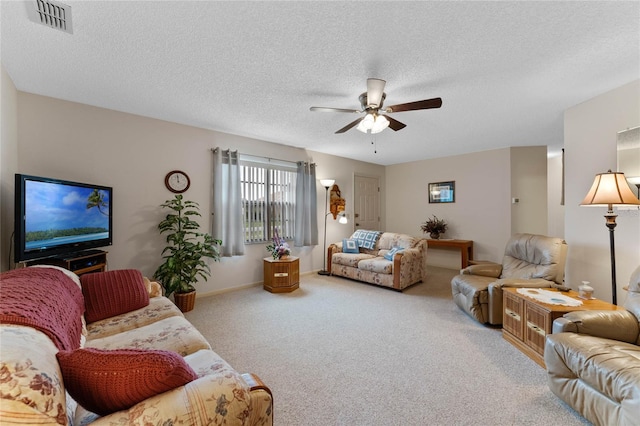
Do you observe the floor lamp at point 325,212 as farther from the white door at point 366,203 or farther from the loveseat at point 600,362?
the loveseat at point 600,362

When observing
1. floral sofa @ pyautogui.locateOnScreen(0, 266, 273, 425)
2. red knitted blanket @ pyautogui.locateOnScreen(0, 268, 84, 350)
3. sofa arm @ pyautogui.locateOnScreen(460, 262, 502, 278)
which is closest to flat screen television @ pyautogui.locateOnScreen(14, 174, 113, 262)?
red knitted blanket @ pyautogui.locateOnScreen(0, 268, 84, 350)

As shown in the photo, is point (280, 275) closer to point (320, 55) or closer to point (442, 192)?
point (320, 55)

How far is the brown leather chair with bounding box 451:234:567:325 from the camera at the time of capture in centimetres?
276

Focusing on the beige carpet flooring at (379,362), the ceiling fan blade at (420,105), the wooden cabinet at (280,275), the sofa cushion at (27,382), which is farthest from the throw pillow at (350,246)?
the sofa cushion at (27,382)

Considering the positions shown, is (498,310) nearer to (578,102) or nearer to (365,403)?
(365,403)

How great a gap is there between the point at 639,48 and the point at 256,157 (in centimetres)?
428

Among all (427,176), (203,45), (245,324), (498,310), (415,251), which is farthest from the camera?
(427,176)

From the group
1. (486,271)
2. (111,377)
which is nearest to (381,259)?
(486,271)

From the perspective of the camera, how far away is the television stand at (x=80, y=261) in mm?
2369

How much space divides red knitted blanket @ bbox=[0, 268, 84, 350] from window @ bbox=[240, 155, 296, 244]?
2.88 meters

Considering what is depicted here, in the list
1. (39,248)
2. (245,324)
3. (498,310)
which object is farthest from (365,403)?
(39,248)

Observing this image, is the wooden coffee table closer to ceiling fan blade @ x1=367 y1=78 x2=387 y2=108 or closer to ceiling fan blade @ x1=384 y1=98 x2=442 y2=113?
ceiling fan blade @ x1=384 y1=98 x2=442 y2=113

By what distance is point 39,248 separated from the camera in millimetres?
2273

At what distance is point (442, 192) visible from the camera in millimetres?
5883
